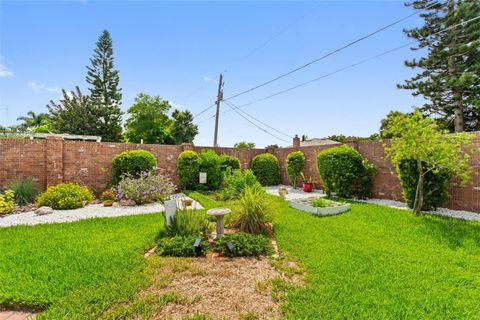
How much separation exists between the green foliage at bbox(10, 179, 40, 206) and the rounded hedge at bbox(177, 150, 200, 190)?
4.53 metres

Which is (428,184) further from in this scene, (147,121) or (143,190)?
(147,121)

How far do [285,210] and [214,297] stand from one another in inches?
158

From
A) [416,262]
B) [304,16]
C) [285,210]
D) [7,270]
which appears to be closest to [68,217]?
[7,270]

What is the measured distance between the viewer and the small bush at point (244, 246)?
3.50 m

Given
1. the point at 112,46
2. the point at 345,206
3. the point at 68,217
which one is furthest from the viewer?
the point at 112,46

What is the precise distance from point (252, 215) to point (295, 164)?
6468 mm

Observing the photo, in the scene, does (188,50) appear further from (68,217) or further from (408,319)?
(408,319)

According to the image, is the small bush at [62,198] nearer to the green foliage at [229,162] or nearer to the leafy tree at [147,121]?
the green foliage at [229,162]

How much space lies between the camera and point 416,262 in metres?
3.14

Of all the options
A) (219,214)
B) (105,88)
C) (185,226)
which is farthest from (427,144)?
(105,88)

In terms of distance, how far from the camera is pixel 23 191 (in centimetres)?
669

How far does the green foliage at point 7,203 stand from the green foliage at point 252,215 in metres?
5.91

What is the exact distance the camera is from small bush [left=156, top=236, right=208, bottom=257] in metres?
3.46

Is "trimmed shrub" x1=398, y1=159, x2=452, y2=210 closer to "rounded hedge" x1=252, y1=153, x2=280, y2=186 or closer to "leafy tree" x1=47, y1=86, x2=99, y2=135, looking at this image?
"rounded hedge" x1=252, y1=153, x2=280, y2=186
